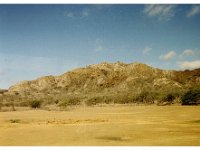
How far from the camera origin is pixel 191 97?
1734cm

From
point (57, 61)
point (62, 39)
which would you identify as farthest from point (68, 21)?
point (57, 61)

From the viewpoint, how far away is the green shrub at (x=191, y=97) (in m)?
16.5

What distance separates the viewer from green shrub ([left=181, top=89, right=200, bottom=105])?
16517 millimetres

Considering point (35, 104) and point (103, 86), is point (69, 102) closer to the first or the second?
point (35, 104)

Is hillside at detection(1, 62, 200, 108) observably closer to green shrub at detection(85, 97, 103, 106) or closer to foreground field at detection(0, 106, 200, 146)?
green shrub at detection(85, 97, 103, 106)

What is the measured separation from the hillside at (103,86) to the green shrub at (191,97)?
1.81m

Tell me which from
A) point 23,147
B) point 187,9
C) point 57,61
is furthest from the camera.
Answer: point 57,61

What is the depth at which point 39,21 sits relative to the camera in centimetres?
1198

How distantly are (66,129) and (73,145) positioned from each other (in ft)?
6.62

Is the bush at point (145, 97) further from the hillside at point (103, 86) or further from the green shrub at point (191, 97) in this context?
the green shrub at point (191, 97)

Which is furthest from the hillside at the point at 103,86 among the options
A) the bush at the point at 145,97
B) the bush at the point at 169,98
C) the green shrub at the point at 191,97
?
the green shrub at the point at 191,97

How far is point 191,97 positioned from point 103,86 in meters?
18.9

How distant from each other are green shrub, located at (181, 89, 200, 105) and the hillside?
5.95 feet

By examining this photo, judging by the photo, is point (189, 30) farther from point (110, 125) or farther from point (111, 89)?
point (111, 89)
